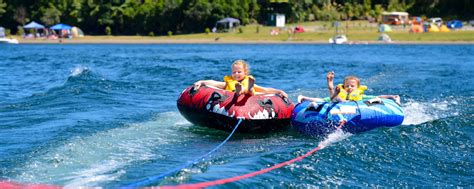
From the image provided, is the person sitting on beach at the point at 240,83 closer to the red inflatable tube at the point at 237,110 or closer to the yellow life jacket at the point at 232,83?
the yellow life jacket at the point at 232,83

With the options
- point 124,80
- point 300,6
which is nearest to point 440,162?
point 124,80

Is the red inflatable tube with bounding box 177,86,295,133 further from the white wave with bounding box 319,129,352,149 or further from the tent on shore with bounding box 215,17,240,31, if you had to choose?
the tent on shore with bounding box 215,17,240,31

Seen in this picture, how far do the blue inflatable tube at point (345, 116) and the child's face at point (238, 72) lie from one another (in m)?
1.00

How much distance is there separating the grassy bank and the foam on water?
38.7 metres

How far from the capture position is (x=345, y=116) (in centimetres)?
1010

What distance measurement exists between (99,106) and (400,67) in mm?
15397

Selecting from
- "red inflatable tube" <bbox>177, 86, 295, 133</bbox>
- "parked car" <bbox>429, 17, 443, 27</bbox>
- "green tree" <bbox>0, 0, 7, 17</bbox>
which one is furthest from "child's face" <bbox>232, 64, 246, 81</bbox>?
"green tree" <bbox>0, 0, 7, 17</bbox>

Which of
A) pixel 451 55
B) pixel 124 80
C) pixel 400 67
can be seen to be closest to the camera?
pixel 124 80

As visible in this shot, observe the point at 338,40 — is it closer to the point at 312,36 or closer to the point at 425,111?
the point at 312,36

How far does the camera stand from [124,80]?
20.8 metres

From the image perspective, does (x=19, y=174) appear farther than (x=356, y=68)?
No

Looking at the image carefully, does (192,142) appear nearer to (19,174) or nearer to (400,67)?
(19,174)

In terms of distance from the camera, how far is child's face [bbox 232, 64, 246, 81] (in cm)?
1054

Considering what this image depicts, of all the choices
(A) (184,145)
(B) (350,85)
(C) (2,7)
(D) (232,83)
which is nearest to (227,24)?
(C) (2,7)
